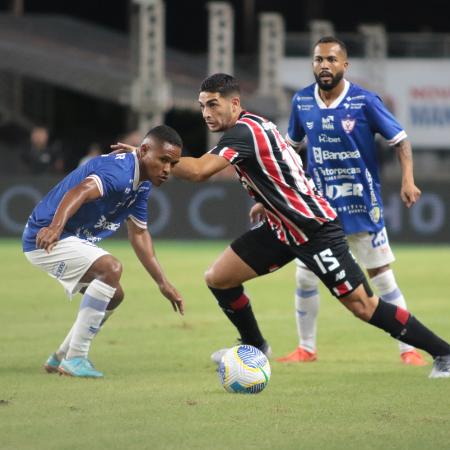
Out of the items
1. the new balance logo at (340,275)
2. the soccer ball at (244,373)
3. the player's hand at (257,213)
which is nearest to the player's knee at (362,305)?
the new balance logo at (340,275)

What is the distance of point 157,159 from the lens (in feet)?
25.5

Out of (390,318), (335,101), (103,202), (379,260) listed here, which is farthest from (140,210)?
(379,260)

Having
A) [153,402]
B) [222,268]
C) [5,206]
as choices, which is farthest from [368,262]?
[5,206]

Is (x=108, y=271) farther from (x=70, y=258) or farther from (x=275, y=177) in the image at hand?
(x=275, y=177)

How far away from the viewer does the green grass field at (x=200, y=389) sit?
20.4 feet

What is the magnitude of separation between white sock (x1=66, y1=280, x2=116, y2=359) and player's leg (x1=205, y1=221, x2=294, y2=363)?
2.44ft

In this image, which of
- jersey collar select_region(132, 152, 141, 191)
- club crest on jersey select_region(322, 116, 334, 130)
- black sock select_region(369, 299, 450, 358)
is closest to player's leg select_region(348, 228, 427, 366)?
club crest on jersey select_region(322, 116, 334, 130)

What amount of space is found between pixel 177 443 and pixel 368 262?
358 centimetres

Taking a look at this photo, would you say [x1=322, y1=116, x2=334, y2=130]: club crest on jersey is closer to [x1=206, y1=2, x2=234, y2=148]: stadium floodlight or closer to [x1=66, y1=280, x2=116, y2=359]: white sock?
[x1=66, y1=280, x2=116, y2=359]: white sock

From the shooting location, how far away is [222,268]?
331 inches

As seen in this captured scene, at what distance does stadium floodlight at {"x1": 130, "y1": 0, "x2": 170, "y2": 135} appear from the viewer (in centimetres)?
2522

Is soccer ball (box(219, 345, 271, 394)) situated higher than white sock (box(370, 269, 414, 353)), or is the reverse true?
soccer ball (box(219, 345, 271, 394))

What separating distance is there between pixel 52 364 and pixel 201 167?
193 cm

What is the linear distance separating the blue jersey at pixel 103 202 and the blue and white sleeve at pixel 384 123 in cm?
178
